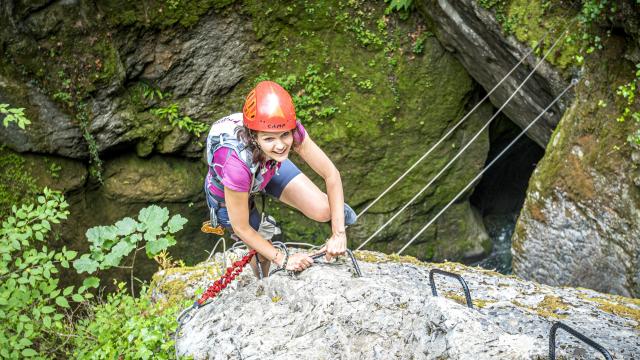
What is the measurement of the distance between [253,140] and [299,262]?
26.3 inches

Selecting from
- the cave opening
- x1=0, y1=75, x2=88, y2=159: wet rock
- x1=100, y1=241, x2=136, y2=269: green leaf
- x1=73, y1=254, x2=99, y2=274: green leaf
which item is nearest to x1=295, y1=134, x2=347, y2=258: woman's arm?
x1=100, y1=241, x2=136, y2=269: green leaf

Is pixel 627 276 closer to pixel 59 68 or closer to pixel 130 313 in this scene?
pixel 130 313

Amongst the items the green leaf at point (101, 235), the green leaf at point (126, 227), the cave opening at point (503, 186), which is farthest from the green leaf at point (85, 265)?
the cave opening at point (503, 186)

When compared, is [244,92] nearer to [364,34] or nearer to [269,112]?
[364,34]

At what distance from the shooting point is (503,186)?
9.40 meters

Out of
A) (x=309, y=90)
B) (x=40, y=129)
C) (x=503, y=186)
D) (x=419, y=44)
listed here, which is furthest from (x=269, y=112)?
(x=503, y=186)

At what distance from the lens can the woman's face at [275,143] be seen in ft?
Answer: 8.35

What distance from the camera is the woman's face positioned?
8.35 ft

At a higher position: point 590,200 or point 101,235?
point 590,200

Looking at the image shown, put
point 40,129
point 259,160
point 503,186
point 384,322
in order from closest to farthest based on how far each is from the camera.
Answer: point 384,322 → point 259,160 → point 40,129 → point 503,186

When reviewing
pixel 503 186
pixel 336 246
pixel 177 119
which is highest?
pixel 336 246

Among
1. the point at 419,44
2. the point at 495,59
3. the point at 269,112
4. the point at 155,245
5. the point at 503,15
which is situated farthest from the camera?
the point at 419,44

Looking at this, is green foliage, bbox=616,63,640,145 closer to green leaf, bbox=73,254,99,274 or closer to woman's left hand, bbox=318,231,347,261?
woman's left hand, bbox=318,231,347,261

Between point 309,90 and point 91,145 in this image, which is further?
point 309,90
